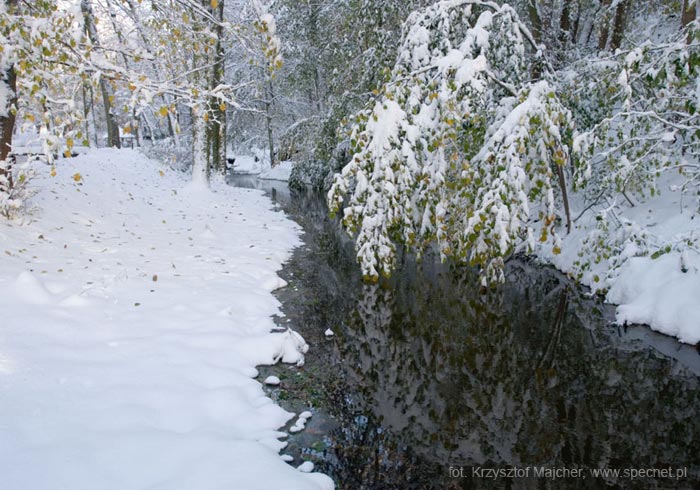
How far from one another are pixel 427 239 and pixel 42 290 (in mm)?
5100

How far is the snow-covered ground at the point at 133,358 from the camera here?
103 inches

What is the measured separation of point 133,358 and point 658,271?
6.83m

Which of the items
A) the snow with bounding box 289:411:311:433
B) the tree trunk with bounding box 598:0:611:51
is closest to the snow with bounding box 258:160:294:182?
the tree trunk with bounding box 598:0:611:51

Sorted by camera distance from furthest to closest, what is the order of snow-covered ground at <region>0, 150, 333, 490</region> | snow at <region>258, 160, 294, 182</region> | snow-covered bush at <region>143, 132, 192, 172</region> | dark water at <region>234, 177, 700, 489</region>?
snow at <region>258, 160, 294, 182</region>
snow-covered bush at <region>143, 132, 192, 172</region>
dark water at <region>234, 177, 700, 489</region>
snow-covered ground at <region>0, 150, 333, 490</region>

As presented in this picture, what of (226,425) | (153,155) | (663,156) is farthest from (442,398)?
(153,155)

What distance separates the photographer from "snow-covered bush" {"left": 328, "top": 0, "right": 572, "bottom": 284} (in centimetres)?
544

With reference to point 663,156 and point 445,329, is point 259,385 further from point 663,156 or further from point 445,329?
point 663,156

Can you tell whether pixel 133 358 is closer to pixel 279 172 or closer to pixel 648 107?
pixel 648 107

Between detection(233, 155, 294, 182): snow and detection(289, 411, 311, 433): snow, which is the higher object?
detection(233, 155, 294, 182): snow

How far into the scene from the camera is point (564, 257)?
27.3ft

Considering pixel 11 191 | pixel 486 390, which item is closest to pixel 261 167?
pixel 11 191

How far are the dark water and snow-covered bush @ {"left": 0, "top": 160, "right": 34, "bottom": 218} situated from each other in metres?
4.50

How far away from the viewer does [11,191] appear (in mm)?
Result: 6820

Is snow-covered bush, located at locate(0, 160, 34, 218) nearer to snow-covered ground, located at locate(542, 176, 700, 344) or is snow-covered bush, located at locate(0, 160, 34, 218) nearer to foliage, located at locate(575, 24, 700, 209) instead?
foliage, located at locate(575, 24, 700, 209)
